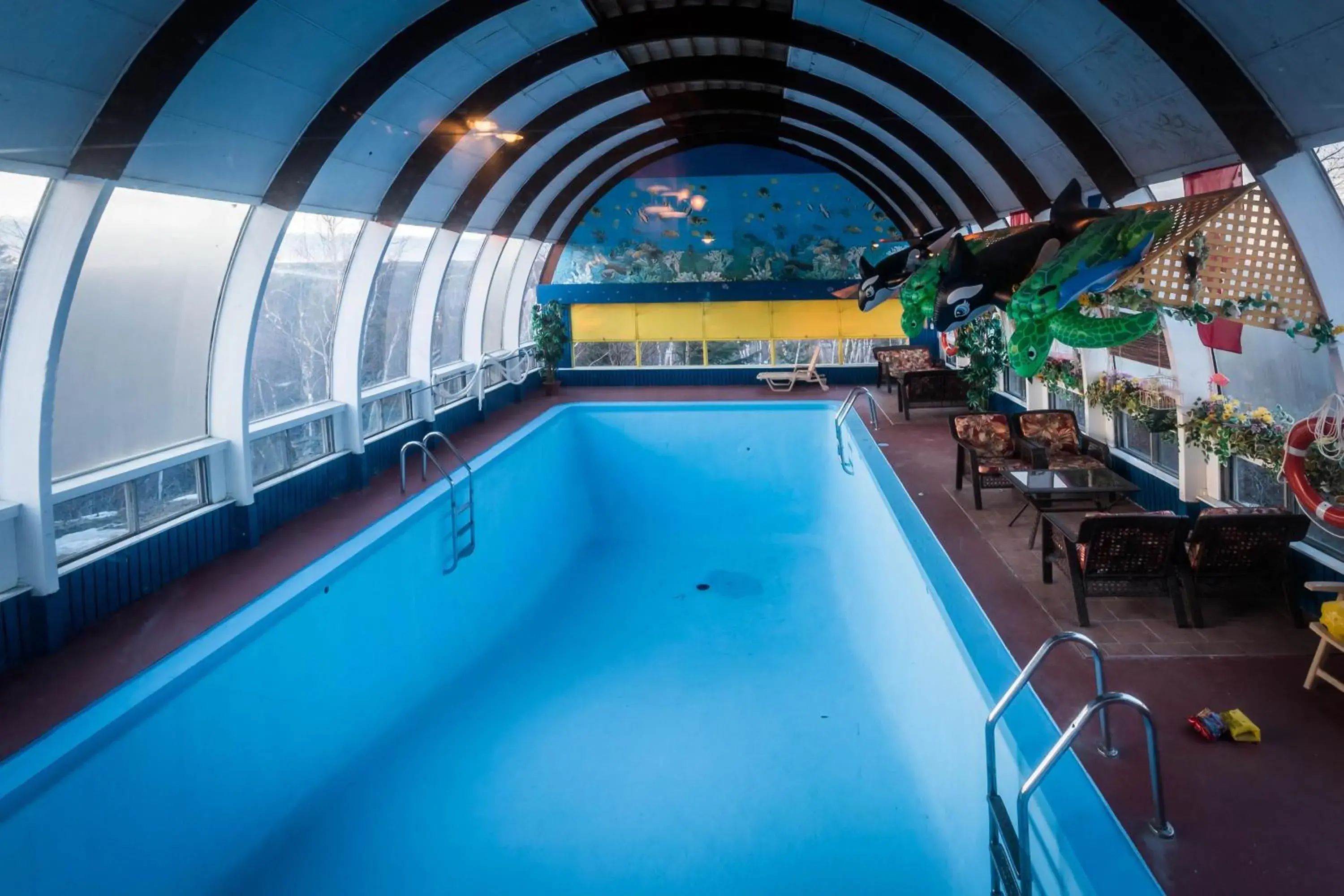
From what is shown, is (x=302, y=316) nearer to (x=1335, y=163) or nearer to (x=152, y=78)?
(x=152, y=78)

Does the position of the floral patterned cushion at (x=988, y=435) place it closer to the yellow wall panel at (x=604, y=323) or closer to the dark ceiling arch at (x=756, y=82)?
the dark ceiling arch at (x=756, y=82)

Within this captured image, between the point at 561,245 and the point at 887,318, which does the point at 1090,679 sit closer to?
the point at 887,318

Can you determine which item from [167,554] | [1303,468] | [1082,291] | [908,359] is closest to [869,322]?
[908,359]

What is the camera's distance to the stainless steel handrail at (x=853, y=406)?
39.4 feet

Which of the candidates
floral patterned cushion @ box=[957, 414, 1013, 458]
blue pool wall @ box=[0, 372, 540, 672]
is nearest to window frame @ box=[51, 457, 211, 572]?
blue pool wall @ box=[0, 372, 540, 672]

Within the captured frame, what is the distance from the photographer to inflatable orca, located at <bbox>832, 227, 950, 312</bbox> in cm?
767

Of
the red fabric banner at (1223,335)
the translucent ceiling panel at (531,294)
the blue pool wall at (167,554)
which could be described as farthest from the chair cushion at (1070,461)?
the translucent ceiling panel at (531,294)

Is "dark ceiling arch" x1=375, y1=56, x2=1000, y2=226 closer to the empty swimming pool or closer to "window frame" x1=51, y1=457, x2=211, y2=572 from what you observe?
the empty swimming pool

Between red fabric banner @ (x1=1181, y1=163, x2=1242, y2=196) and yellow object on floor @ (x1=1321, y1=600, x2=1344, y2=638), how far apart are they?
2.48 meters

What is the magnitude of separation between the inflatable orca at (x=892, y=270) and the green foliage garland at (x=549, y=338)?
9.87 meters

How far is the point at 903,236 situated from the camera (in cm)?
1736

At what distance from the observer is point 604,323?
61.8ft

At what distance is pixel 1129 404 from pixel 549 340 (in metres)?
11.6

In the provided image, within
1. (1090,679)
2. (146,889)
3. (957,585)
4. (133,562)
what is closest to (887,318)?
(957,585)
